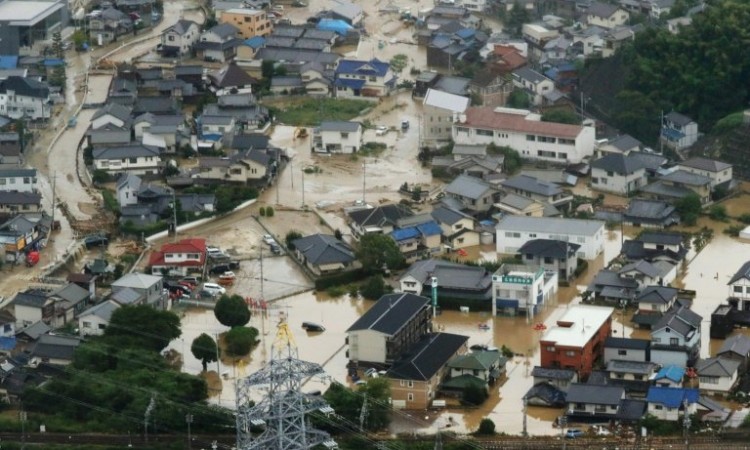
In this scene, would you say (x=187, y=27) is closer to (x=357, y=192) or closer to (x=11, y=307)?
(x=357, y=192)

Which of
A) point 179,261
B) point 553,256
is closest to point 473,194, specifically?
point 553,256

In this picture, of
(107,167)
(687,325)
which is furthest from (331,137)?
(687,325)

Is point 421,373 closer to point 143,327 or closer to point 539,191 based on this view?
point 143,327

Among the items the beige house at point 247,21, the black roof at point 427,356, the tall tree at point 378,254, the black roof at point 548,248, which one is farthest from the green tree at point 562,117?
the black roof at point 427,356

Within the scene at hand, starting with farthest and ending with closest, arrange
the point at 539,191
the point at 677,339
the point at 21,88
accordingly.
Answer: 1. the point at 21,88
2. the point at 539,191
3. the point at 677,339

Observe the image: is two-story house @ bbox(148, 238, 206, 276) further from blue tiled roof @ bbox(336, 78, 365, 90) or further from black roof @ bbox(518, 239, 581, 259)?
blue tiled roof @ bbox(336, 78, 365, 90)

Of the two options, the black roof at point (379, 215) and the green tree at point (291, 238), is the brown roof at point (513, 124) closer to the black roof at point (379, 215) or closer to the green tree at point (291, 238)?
the black roof at point (379, 215)
